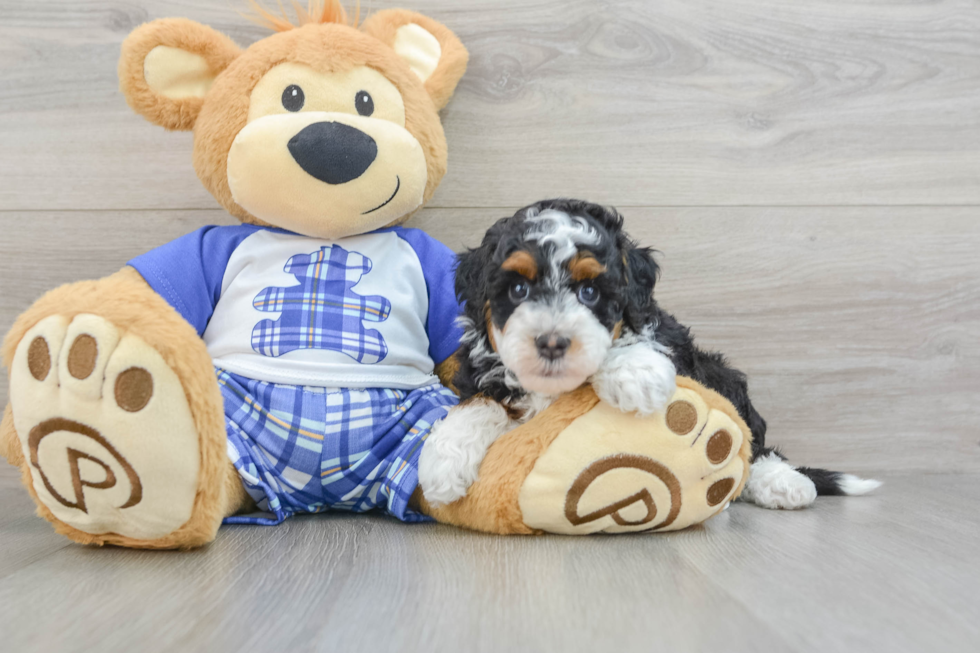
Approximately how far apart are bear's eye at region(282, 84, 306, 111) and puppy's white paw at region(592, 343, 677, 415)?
745 millimetres

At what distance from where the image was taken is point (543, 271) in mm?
1030

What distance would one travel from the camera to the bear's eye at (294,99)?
131 centimetres

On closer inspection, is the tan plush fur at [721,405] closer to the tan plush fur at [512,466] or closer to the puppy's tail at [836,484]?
the tan plush fur at [512,466]

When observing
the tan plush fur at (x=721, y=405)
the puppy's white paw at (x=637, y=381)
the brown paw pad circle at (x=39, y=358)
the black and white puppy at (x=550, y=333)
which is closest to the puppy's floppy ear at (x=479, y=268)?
the black and white puppy at (x=550, y=333)

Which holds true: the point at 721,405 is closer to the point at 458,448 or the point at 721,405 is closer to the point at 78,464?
the point at 458,448

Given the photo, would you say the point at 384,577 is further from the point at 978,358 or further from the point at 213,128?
the point at 978,358

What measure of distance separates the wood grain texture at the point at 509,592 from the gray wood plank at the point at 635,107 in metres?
0.87

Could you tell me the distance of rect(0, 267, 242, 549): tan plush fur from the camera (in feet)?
3.09

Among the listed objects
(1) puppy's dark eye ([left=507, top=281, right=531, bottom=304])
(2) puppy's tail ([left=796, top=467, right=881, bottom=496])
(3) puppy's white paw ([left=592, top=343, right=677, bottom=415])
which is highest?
(1) puppy's dark eye ([left=507, top=281, right=531, bottom=304])

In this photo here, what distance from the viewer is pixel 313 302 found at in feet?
4.33

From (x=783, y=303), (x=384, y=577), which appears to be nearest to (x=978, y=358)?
(x=783, y=303)

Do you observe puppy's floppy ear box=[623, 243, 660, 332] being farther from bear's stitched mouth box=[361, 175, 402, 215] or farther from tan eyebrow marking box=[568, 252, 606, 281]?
bear's stitched mouth box=[361, 175, 402, 215]

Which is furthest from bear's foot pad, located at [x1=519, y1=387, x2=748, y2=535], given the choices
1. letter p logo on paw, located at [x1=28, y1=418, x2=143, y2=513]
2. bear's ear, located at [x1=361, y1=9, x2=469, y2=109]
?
bear's ear, located at [x1=361, y1=9, x2=469, y2=109]

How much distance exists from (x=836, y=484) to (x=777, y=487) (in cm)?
21
